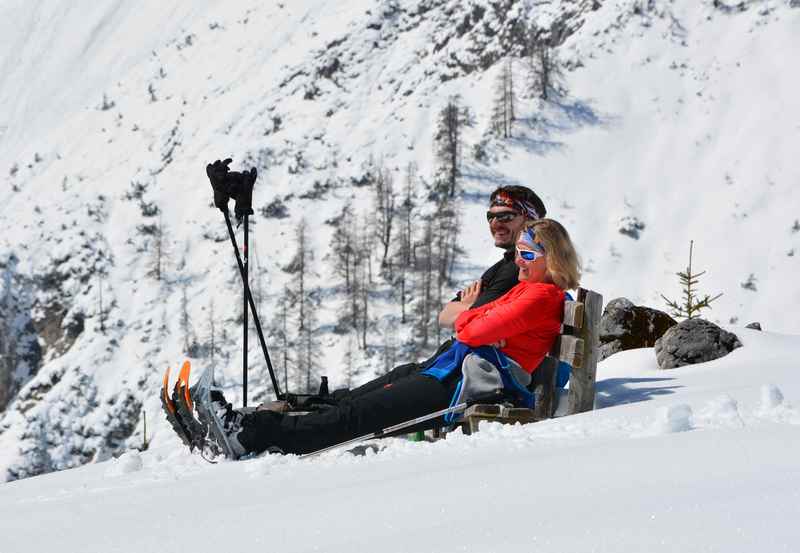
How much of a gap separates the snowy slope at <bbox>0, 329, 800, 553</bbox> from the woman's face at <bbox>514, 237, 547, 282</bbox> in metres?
1.08

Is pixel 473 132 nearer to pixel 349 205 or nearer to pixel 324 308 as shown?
pixel 349 205

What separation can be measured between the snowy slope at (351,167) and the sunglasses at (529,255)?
30.3 metres

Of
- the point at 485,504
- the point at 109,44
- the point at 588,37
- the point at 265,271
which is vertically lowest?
the point at 485,504

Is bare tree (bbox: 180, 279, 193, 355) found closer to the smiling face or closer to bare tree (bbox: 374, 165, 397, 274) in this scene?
bare tree (bbox: 374, 165, 397, 274)

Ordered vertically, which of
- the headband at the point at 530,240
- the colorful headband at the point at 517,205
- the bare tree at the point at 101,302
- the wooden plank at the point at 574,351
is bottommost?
the wooden plank at the point at 574,351

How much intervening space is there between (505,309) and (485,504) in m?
2.30

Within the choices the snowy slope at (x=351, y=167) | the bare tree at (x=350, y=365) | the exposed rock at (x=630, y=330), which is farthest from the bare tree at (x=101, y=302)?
the exposed rock at (x=630, y=330)

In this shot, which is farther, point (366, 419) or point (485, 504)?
point (366, 419)

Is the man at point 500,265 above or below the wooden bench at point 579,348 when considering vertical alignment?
above

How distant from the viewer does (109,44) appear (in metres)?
75.4

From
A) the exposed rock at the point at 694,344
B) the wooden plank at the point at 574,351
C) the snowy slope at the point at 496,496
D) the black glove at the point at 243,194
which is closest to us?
the snowy slope at the point at 496,496

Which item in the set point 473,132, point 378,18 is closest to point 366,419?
point 473,132

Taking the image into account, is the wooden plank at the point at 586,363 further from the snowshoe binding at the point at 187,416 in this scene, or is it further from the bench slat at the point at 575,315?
the snowshoe binding at the point at 187,416

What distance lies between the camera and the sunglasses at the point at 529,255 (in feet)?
15.5
